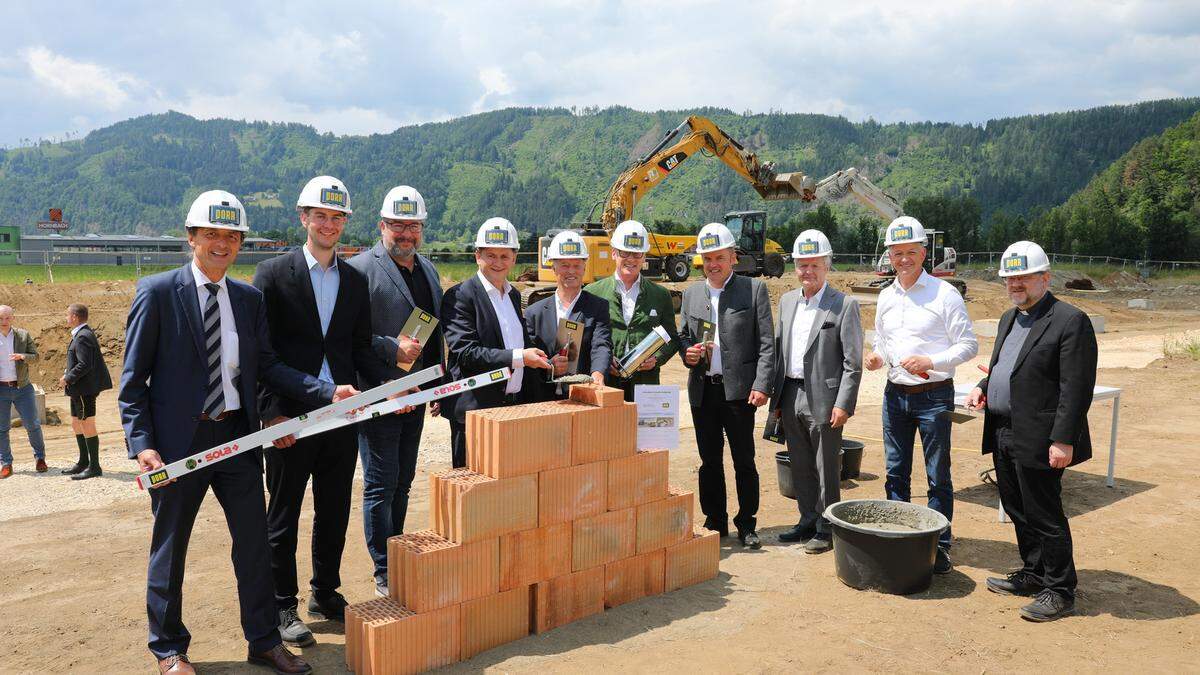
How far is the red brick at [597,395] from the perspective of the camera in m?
4.46

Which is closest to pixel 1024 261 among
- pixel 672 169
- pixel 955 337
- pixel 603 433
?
pixel 955 337

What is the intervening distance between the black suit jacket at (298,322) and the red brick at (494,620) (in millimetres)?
1401

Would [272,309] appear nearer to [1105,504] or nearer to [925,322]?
[925,322]

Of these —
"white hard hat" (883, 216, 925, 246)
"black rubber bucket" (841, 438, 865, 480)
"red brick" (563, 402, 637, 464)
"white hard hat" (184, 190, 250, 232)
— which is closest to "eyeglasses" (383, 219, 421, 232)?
"white hard hat" (184, 190, 250, 232)

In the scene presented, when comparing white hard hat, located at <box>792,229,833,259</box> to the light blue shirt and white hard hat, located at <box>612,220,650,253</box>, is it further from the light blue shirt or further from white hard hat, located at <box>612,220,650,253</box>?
the light blue shirt

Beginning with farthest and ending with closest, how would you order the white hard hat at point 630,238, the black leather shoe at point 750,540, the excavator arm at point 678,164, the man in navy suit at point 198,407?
1. the excavator arm at point 678,164
2. the black leather shoe at point 750,540
3. the white hard hat at point 630,238
4. the man in navy suit at point 198,407

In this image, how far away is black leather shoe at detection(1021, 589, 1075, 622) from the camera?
4496 mm

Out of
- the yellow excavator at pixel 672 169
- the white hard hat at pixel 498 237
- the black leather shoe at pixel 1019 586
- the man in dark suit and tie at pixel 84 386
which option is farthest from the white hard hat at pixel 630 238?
the yellow excavator at pixel 672 169

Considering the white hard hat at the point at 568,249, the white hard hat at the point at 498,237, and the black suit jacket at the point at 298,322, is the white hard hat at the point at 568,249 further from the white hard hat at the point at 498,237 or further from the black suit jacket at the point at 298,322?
the black suit jacket at the point at 298,322

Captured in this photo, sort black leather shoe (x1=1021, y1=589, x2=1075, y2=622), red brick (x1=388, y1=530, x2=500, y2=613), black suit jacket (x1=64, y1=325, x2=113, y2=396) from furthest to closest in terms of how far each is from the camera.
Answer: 1. black suit jacket (x1=64, y1=325, x2=113, y2=396)
2. black leather shoe (x1=1021, y1=589, x2=1075, y2=622)
3. red brick (x1=388, y1=530, x2=500, y2=613)

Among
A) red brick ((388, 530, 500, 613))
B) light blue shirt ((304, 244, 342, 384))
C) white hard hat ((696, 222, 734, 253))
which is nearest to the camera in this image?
red brick ((388, 530, 500, 613))

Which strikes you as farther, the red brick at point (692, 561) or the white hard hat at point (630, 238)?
the white hard hat at point (630, 238)

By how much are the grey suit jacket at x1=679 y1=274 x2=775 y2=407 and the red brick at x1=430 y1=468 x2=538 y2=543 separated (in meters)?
1.95

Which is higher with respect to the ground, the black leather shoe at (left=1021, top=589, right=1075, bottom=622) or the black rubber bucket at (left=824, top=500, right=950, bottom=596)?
the black rubber bucket at (left=824, top=500, right=950, bottom=596)
